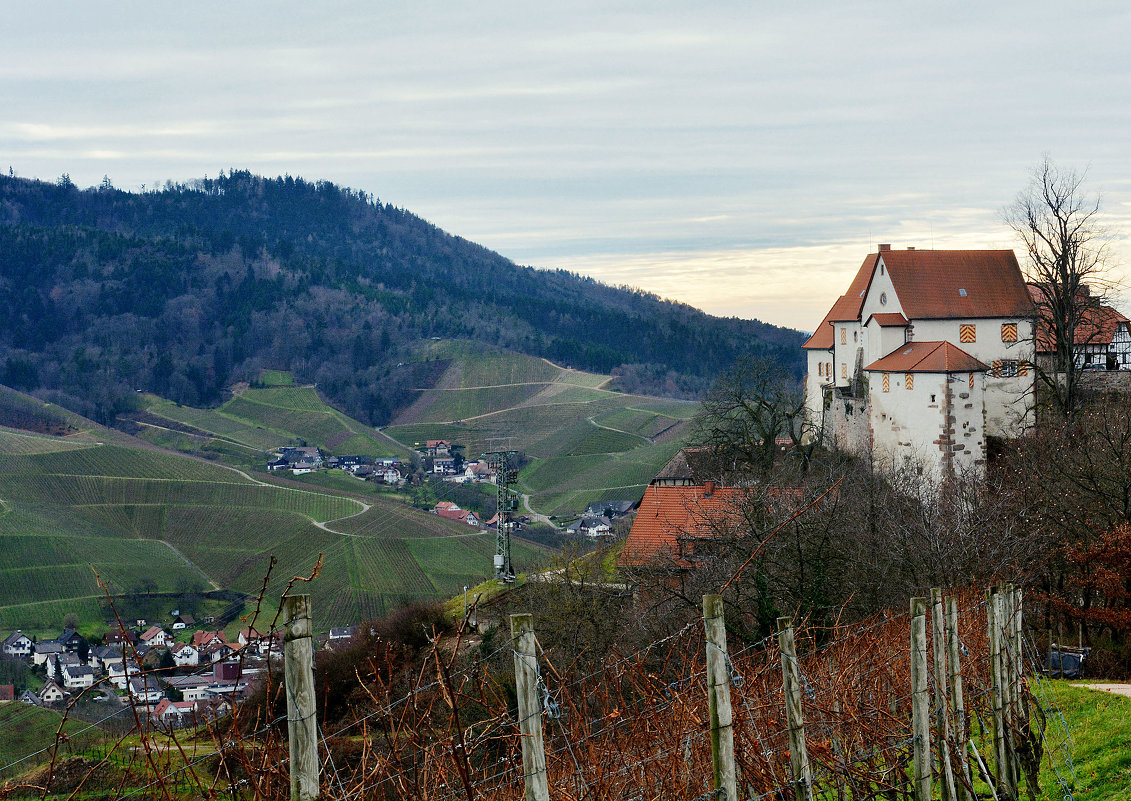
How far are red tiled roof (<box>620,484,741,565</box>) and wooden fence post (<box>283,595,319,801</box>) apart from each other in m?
27.2

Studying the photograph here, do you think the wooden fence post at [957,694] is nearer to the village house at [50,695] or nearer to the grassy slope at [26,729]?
the grassy slope at [26,729]

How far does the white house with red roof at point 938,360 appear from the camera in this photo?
113 feet

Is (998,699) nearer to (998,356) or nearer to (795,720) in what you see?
(795,720)

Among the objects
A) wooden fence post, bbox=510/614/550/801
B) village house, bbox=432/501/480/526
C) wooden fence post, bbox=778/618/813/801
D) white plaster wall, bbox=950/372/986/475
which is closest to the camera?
wooden fence post, bbox=510/614/550/801

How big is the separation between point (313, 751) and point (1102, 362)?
1727 inches

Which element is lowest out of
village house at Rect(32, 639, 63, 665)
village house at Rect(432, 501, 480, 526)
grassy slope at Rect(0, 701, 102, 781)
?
grassy slope at Rect(0, 701, 102, 781)

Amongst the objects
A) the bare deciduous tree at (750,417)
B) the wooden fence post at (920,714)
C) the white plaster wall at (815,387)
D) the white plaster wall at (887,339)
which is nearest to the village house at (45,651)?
the bare deciduous tree at (750,417)

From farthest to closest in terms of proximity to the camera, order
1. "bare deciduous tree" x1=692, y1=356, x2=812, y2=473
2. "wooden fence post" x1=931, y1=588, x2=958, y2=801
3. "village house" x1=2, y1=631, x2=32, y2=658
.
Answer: "village house" x1=2, y1=631, x2=32, y2=658 < "bare deciduous tree" x1=692, y1=356, x2=812, y2=473 < "wooden fence post" x1=931, y1=588, x2=958, y2=801

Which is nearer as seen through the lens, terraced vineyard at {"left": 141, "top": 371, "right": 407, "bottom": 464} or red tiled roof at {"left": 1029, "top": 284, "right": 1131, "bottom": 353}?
red tiled roof at {"left": 1029, "top": 284, "right": 1131, "bottom": 353}

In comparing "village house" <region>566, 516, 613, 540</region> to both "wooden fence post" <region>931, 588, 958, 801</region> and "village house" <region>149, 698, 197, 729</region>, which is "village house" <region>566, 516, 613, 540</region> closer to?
"village house" <region>149, 698, 197, 729</region>

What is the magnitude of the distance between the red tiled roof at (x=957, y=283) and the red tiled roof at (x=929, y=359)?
1.31 metres

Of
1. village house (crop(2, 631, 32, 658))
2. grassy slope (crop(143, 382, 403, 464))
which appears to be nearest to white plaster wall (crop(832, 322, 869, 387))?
village house (crop(2, 631, 32, 658))

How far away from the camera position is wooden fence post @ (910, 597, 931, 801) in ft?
21.3

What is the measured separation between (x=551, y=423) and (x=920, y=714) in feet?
407
